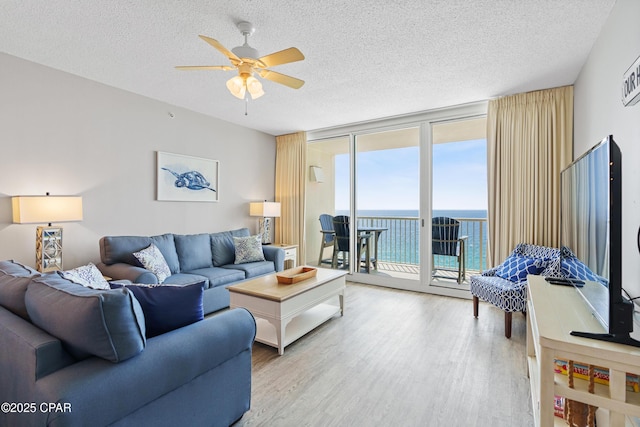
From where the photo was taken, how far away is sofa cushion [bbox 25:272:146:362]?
43.4 inches

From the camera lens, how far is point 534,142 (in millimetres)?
3342

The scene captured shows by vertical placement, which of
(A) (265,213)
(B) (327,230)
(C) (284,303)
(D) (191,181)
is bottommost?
(C) (284,303)

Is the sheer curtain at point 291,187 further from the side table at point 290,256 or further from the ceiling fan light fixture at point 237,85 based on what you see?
the ceiling fan light fixture at point 237,85

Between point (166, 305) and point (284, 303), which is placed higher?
point (166, 305)

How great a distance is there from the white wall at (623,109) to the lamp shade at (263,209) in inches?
155

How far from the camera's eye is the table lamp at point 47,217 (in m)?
2.50

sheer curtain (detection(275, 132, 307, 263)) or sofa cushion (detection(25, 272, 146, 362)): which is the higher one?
sheer curtain (detection(275, 132, 307, 263))

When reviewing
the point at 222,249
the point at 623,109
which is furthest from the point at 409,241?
the point at 623,109

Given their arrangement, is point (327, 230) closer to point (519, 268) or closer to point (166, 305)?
point (519, 268)

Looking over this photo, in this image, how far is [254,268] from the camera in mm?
3830

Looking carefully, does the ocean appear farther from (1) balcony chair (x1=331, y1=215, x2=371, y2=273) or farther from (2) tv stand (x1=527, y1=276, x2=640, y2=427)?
(2) tv stand (x1=527, y1=276, x2=640, y2=427)

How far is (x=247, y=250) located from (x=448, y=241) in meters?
2.77

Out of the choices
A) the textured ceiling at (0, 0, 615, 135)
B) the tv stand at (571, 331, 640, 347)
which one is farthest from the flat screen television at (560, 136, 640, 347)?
the textured ceiling at (0, 0, 615, 135)

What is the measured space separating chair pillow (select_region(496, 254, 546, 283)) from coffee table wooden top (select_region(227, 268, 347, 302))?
179cm
